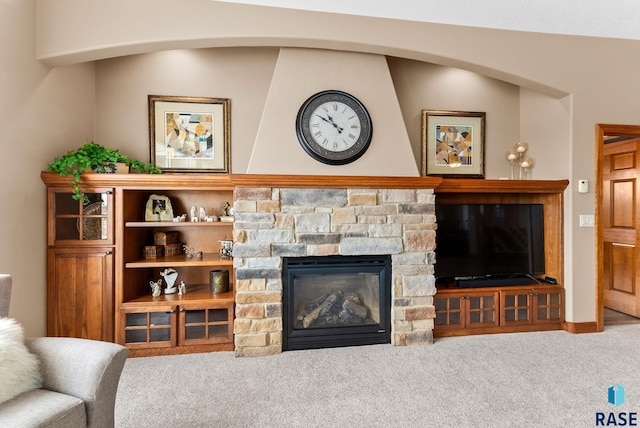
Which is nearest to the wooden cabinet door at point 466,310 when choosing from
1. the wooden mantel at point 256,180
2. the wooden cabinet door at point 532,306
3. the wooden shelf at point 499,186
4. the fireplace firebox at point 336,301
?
the wooden cabinet door at point 532,306

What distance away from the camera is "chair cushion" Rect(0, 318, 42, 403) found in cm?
145

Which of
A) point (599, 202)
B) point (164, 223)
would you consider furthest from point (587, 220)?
point (164, 223)

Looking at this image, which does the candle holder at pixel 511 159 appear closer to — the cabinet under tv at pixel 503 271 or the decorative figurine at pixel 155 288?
the cabinet under tv at pixel 503 271

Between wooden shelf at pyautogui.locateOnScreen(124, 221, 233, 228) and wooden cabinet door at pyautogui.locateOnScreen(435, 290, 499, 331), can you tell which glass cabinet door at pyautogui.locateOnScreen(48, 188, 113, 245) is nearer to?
wooden shelf at pyautogui.locateOnScreen(124, 221, 233, 228)

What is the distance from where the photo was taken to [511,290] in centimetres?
353

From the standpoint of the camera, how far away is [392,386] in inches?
95.7

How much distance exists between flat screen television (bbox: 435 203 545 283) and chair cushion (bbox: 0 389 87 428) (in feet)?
9.98

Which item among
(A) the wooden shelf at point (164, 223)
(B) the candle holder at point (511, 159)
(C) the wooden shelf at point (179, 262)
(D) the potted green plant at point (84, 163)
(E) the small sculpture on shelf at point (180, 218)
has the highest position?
(B) the candle holder at point (511, 159)

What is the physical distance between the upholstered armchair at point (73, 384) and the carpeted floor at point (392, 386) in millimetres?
595

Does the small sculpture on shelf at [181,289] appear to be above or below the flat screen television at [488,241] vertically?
below

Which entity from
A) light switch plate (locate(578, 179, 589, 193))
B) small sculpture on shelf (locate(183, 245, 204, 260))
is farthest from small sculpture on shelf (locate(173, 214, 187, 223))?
light switch plate (locate(578, 179, 589, 193))

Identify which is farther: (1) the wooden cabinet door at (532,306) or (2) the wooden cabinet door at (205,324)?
(1) the wooden cabinet door at (532,306)

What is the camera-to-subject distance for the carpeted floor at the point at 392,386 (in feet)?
6.79

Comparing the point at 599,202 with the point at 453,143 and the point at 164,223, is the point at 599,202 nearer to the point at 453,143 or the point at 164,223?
the point at 453,143
